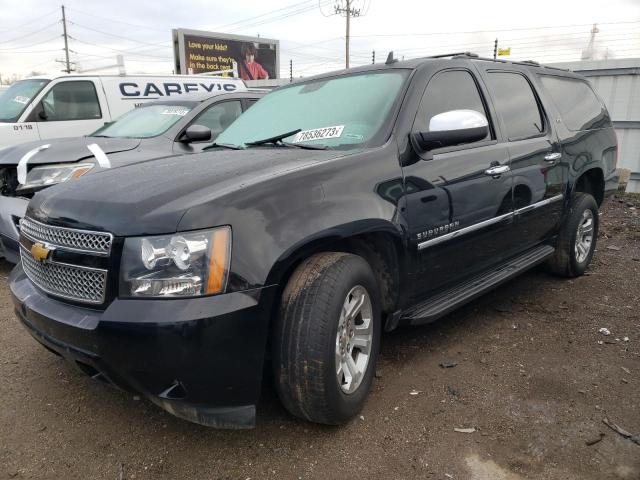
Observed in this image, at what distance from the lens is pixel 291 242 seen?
86.1 inches

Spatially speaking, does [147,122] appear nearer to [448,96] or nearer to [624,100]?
[448,96]

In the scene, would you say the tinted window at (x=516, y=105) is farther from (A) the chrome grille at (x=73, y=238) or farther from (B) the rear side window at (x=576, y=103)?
(A) the chrome grille at (x=73, y=238)

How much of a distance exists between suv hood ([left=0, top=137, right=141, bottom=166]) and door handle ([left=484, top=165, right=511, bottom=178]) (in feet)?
11.4

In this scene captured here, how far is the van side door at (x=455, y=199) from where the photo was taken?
287 cm

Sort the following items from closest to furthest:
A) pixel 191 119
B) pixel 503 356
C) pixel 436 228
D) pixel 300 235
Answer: pixel 300 235 < pixel 436 228 < pixel 503 356 < pixel 191 119

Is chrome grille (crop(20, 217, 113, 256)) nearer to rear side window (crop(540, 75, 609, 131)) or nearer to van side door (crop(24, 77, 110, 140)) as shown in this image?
rear side window (crop(540, 75, 609, 131))

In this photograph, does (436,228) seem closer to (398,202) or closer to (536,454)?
(398,202)

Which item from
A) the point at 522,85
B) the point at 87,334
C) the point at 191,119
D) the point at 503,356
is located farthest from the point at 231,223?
the point at 191,119

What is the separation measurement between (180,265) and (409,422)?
1.40 meters

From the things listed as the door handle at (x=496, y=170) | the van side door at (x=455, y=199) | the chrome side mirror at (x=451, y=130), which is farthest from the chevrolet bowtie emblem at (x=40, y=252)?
the door handle at (x=496, y=170)

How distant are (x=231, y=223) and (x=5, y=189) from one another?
3.79 metres

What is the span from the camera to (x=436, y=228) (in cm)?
295

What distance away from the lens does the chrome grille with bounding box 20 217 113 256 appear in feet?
6.94

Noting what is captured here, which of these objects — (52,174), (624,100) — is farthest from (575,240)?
(624,100)
